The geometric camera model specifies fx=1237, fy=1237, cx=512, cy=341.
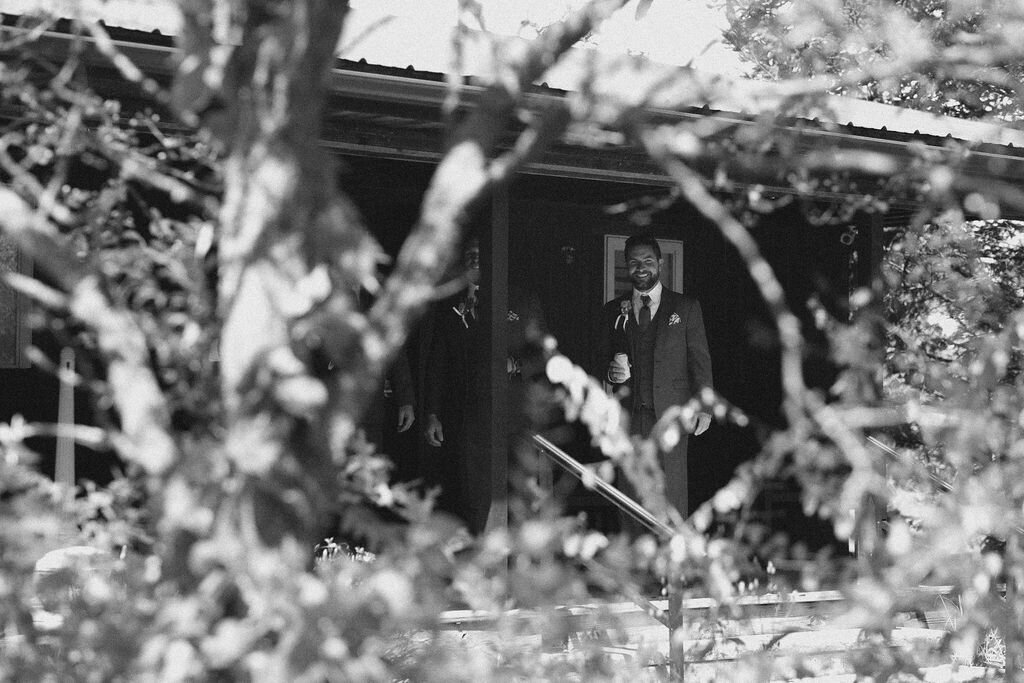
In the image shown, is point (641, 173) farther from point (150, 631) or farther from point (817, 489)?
point (150, 631)

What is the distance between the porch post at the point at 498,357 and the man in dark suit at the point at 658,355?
4.16ft

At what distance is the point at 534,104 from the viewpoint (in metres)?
2.77

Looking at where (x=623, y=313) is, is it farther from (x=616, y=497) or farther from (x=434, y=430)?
(x=616, y=497)

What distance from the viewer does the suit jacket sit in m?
7.41

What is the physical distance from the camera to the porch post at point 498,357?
20.9 ft

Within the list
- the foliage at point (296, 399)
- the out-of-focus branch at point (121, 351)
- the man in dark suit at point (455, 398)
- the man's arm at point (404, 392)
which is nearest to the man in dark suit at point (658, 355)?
the man in dark suit at point (455, 398)

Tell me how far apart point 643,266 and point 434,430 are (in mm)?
1598

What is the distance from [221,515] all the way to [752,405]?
740cm

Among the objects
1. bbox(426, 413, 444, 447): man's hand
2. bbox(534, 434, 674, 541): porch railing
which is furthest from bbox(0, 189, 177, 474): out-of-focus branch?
bbox(426, 413, 444, 447): man's hand

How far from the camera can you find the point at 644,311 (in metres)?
7.61

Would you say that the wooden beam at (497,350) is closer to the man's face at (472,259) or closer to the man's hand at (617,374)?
the man's face at (472,259)

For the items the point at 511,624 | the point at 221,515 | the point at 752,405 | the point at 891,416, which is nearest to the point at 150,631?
the point at 221,515

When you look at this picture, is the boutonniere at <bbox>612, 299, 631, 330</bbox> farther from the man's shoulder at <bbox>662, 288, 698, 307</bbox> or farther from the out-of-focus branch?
the out-of-focus branch

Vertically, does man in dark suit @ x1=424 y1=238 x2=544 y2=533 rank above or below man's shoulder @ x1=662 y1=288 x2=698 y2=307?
below
